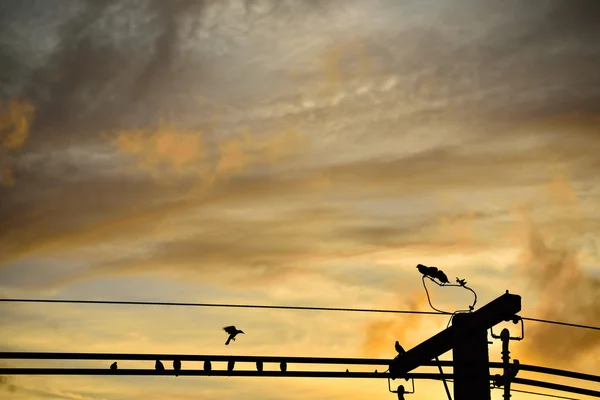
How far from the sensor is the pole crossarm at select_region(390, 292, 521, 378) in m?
16.6

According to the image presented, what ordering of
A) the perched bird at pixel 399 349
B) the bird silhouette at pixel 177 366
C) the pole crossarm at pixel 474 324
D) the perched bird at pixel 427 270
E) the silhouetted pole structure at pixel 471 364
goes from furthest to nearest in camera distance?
the bird silhouette at pixel 177 366
the perched bird at pixel 399 349
the perched bird at pixel 427 270
the pole crossarm at pixel 474 324
the silhouetted pole structure at pixel 471 364

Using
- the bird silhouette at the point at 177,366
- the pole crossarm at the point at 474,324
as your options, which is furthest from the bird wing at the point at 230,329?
the pole crossarm at the point at 474,324

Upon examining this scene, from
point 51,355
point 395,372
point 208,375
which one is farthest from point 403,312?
point 51,355

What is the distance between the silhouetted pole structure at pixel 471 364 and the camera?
1638 cm

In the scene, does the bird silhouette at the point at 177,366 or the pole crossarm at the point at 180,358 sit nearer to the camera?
the pole crossarm at the point at 180,358

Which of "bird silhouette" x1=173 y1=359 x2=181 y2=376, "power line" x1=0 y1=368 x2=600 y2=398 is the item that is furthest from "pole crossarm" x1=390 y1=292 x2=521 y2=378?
"bird silhouette" x1=173 y1=359 x2=181 y2=376

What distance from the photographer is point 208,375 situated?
64.1 feet

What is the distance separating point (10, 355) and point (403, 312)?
8.80 meters

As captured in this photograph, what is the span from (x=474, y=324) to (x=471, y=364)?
79 cm

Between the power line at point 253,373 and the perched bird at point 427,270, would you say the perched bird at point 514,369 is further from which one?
the perched bird at point 427,270

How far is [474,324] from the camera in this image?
16734mm

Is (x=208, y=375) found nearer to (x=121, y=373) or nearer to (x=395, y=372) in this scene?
(x=121, y=373)

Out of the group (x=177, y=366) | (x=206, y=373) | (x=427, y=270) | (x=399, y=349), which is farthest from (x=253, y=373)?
(x=427, y=270)

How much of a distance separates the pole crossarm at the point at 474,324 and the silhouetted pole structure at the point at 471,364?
9 centimetres
